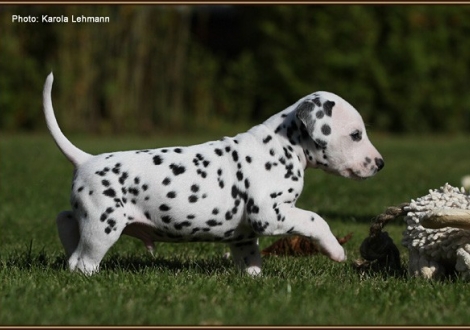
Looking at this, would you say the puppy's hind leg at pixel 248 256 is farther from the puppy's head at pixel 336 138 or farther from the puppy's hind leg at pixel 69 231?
the puppy's hind leg at pixel 69 231

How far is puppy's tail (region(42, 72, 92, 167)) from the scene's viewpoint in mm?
4871

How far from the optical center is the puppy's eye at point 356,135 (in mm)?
4953

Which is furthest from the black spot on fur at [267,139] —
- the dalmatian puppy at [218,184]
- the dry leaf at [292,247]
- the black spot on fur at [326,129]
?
the dry leaf at [292,247]

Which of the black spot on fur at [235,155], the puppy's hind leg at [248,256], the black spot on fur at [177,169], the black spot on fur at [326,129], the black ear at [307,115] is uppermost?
the black ear at [307,115]

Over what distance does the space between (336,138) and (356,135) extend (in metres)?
0.13

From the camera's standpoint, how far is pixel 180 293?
419 cm

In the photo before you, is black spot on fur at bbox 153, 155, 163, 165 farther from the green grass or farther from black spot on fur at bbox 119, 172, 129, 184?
the green grass

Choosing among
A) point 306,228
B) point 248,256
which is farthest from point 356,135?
point 248,256

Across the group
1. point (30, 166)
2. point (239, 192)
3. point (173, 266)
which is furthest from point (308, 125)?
point (30, 166)

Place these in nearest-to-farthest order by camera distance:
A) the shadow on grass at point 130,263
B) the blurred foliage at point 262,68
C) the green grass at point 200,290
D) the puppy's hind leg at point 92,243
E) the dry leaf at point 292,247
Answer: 1. the green grass at point 200,290
2. the puppy's hind leg at point 92,243
3. the shadow on grass at point 130,263
4. the dry leaf at point 292,247
5. the blurred foliage at point 262,68

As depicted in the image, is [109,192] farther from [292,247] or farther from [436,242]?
[436,242]

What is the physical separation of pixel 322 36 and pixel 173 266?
13.8 m

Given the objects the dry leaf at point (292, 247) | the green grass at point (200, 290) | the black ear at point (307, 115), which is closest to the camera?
the green grass at point (200, 290)

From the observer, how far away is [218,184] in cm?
480
